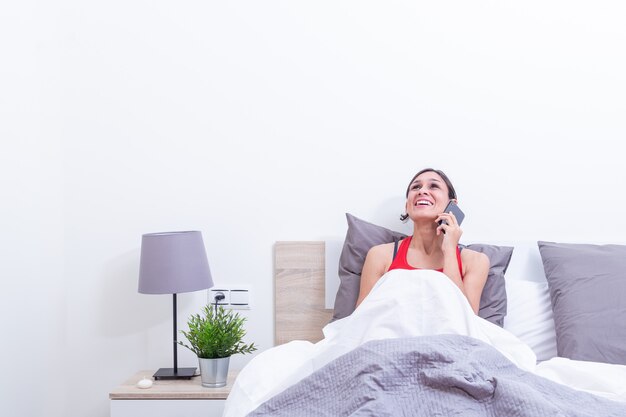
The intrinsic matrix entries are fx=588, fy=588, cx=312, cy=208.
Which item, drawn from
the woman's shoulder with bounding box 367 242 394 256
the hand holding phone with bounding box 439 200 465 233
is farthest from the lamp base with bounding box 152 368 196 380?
the hand holding phone with bounding box 439 200 465 233

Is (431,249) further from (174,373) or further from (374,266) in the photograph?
(174,373)

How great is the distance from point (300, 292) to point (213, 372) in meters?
0.47

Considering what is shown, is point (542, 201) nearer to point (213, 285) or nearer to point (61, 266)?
point (213, 285)

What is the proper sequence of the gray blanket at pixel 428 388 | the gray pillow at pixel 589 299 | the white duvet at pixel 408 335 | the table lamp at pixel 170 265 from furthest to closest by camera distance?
the table lamp at pixel 170 265 < the gray pillow at pixel 589 299 < the white duvet at pixel 408 335 < the gray blanket at pixel 428 388

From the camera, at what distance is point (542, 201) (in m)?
2.27

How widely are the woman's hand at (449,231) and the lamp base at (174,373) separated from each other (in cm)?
101

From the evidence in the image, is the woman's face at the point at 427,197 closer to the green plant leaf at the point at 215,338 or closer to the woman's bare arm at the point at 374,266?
the woman's bare arm at the point at 374,266

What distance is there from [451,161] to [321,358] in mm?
1103

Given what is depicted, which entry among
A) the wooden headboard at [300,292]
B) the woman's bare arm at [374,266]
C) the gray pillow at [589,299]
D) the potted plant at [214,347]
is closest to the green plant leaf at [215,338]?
the potted plant at [214,347]

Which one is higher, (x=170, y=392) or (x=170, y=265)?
(x=170, y=265)

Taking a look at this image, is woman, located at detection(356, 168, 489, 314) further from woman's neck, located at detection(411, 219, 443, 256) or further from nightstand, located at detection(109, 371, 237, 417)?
nightstand, located at detection(109, 371, 237, 417)

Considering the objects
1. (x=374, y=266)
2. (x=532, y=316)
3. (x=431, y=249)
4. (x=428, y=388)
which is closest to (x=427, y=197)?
(x=431, y=249)

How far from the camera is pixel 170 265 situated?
2.03 m

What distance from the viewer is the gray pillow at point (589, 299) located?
1.76 meters
